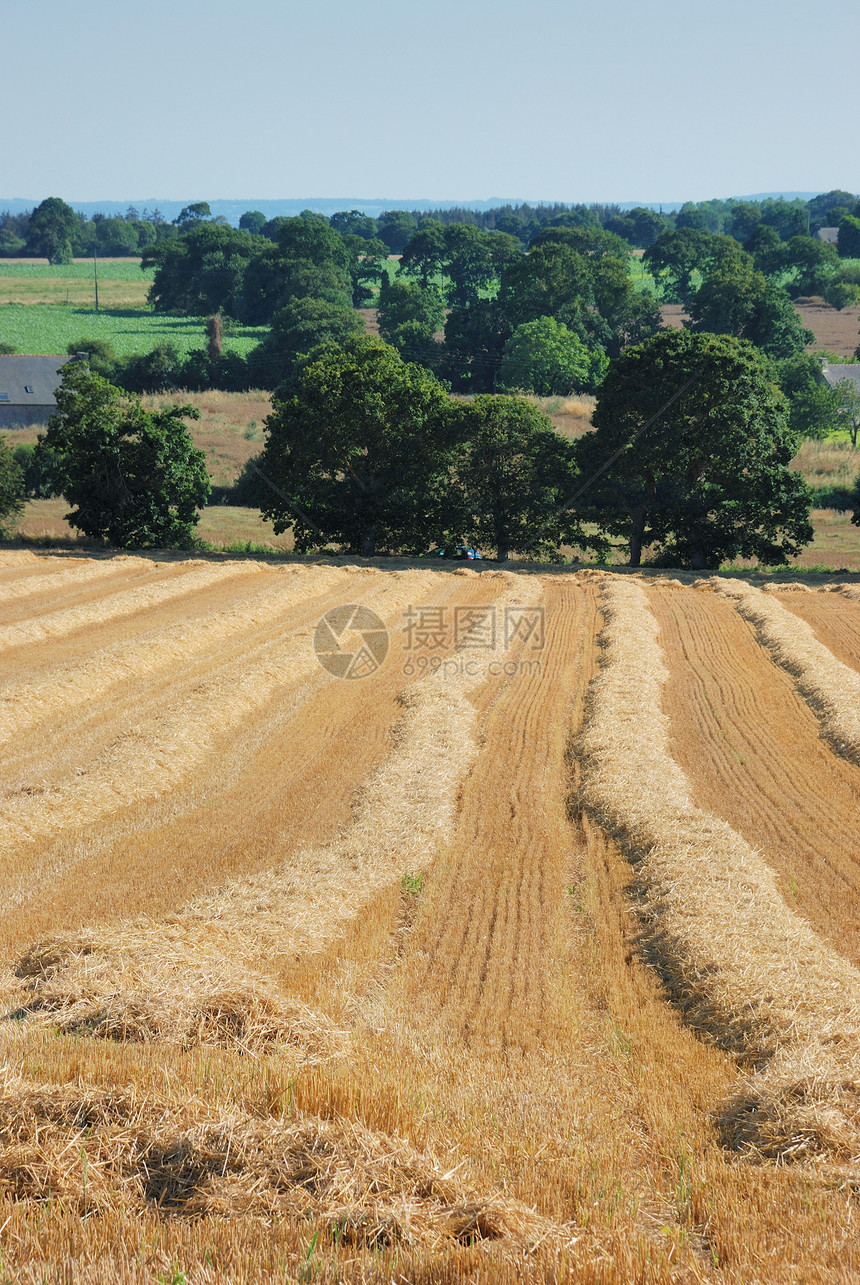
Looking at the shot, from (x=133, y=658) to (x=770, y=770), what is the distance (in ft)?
45.2

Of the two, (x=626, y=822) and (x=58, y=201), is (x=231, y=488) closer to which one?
(x=626, y=822)

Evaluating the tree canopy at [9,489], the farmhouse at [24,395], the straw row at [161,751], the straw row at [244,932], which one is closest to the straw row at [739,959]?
the straw row at [244,932]

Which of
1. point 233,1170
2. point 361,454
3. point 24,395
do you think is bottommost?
point 233,1170

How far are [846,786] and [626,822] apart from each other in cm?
413

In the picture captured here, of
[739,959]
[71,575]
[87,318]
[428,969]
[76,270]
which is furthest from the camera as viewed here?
[76,270]

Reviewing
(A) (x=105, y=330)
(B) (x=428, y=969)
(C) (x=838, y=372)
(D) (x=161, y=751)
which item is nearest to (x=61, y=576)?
(D) (x=161, y=751)

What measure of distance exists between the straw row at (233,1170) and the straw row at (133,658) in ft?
37.8

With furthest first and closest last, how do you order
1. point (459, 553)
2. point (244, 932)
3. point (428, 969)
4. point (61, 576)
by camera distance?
point (459, 553) < point (61, 576) < point (244, 932) < point (428, 969)

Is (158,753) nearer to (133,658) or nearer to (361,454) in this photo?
(133,658)

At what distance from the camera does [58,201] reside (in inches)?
6949

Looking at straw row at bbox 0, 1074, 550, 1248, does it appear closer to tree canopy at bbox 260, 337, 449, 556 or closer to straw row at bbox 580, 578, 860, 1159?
straw row at bbox 580, 578, 860, 1159

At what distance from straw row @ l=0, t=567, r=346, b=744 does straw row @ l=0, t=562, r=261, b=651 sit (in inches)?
104

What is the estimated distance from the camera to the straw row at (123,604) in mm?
23766

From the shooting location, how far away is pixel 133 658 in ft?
68.7
